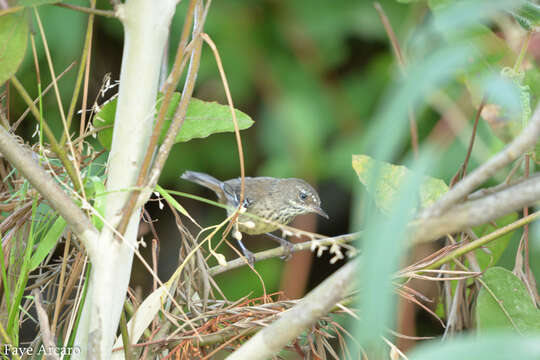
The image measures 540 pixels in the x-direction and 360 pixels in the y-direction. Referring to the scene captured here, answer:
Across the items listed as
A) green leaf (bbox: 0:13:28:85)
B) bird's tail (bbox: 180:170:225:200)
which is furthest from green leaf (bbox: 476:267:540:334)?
bird's tail (bbox: 180:170:225:200)

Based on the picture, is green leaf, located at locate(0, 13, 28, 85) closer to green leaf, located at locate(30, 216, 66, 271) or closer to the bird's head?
green leaf, located at locate(30, 216, 66, 271)

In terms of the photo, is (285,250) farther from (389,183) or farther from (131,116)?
(131,116)

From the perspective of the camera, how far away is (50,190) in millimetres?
575

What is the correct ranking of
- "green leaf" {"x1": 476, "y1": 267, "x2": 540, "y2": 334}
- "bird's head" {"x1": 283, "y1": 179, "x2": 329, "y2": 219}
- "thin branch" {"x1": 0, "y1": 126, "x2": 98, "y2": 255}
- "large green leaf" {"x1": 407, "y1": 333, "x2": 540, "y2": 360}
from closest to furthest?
"large green leaf" {"x1": 407, "y1": 333, "x2": 540, "y2": 360}
"thin branch" {"x1": 0, "y1": 126, "x2": 98, "y2": 255}
"green leaf" {"x1": 476, "y1": 267, "x2": 540, "y2": 334}
"bird's head" {"x1": 283, "y1": 179, "x2": 329, "y2": 219}

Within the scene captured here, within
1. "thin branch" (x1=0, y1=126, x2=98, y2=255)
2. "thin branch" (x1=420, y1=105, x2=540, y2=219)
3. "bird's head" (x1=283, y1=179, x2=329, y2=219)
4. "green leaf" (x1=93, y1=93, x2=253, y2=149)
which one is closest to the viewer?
"thin branch" (x1=420, y1=105, x2=540, y2=219)

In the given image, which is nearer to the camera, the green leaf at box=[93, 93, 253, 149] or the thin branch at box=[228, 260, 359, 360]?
the thin branch at box=[228, 260, 359, 360]

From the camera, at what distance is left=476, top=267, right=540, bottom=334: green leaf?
2.70ft

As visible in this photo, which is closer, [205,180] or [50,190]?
[50,190]

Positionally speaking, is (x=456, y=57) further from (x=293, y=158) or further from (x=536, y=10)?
(x=293, y=158)

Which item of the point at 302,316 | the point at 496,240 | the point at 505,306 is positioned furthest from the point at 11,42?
the point at 496,240

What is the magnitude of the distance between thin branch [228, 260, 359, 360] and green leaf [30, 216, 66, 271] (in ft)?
0.91

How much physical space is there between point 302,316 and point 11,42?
0.46 metres

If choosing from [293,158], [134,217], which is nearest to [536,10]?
[134,217]

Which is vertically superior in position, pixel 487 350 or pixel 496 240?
pixel 487 350
